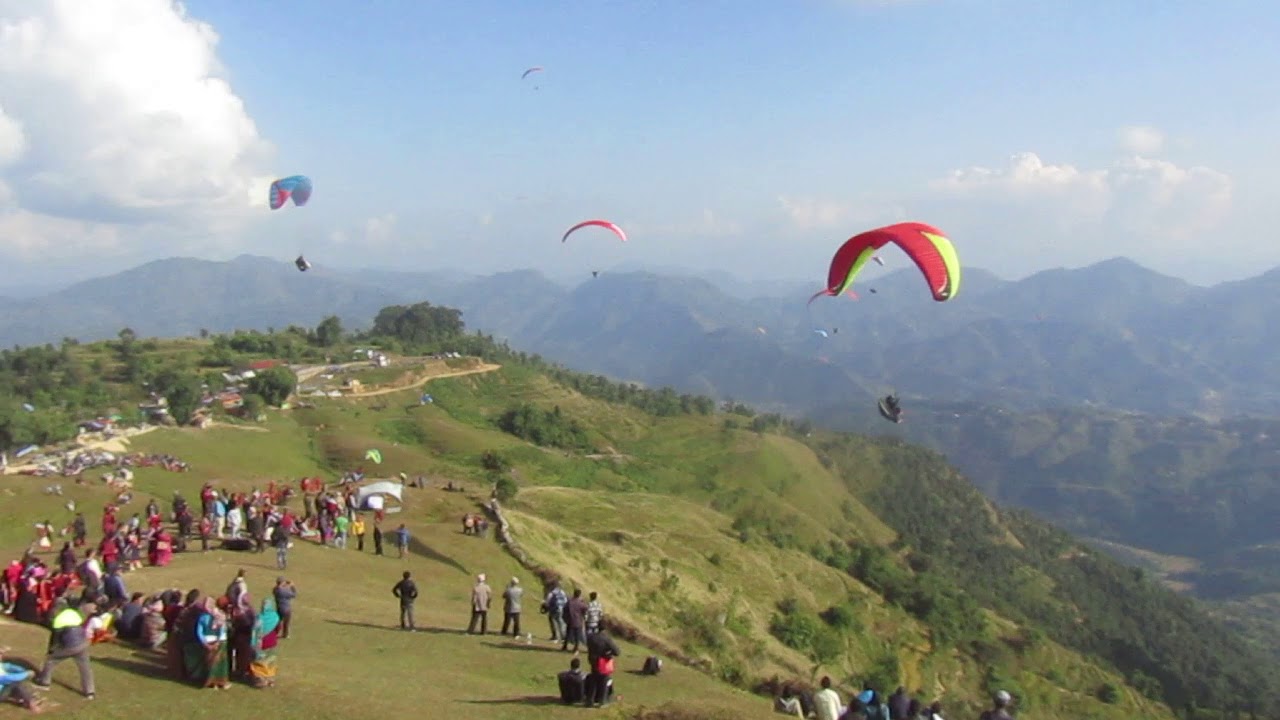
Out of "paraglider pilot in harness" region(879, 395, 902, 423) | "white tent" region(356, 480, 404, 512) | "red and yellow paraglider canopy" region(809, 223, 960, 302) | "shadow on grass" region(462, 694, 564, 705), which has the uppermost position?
"red and yellow paraglider canopy" region(809, 223, 960, 302)

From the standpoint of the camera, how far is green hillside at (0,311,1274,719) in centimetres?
1980

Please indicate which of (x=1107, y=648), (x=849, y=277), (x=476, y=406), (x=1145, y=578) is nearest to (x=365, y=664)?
(x=849, y=277)

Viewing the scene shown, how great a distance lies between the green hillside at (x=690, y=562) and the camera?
19.8 metres

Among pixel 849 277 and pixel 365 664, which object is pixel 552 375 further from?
pixel 365 664

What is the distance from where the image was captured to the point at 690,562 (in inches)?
1689

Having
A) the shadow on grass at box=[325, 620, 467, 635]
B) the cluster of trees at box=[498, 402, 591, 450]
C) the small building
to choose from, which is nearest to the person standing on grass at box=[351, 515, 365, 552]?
the shadow on grass at box=[325, 620, 467, 635]

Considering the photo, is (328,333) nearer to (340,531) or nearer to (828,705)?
(340,531)

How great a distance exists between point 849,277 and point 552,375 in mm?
105833

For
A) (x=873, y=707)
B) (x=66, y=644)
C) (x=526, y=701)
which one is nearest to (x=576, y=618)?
(x=526, y=701)

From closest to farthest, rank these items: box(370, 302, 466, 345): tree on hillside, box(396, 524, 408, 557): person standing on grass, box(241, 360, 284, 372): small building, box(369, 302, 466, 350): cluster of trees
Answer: box(396, 524, 408, 557): person standing on grass
box(241, 360, 284, 372): small building
box(369, 302, 466, 350): cluster of trees
box(370, 302, 466, 345): tree on hillside

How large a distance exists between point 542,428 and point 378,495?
58.6 metres

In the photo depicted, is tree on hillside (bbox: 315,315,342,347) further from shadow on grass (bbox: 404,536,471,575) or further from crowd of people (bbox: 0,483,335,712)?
crowd of people (bbox: 0,483,335,712)

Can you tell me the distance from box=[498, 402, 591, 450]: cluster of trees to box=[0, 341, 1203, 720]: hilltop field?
0.40m

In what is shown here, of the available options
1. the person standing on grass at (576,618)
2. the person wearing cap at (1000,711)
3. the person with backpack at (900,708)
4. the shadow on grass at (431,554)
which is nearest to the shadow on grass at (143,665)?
the person standing on grass at (576,618)
